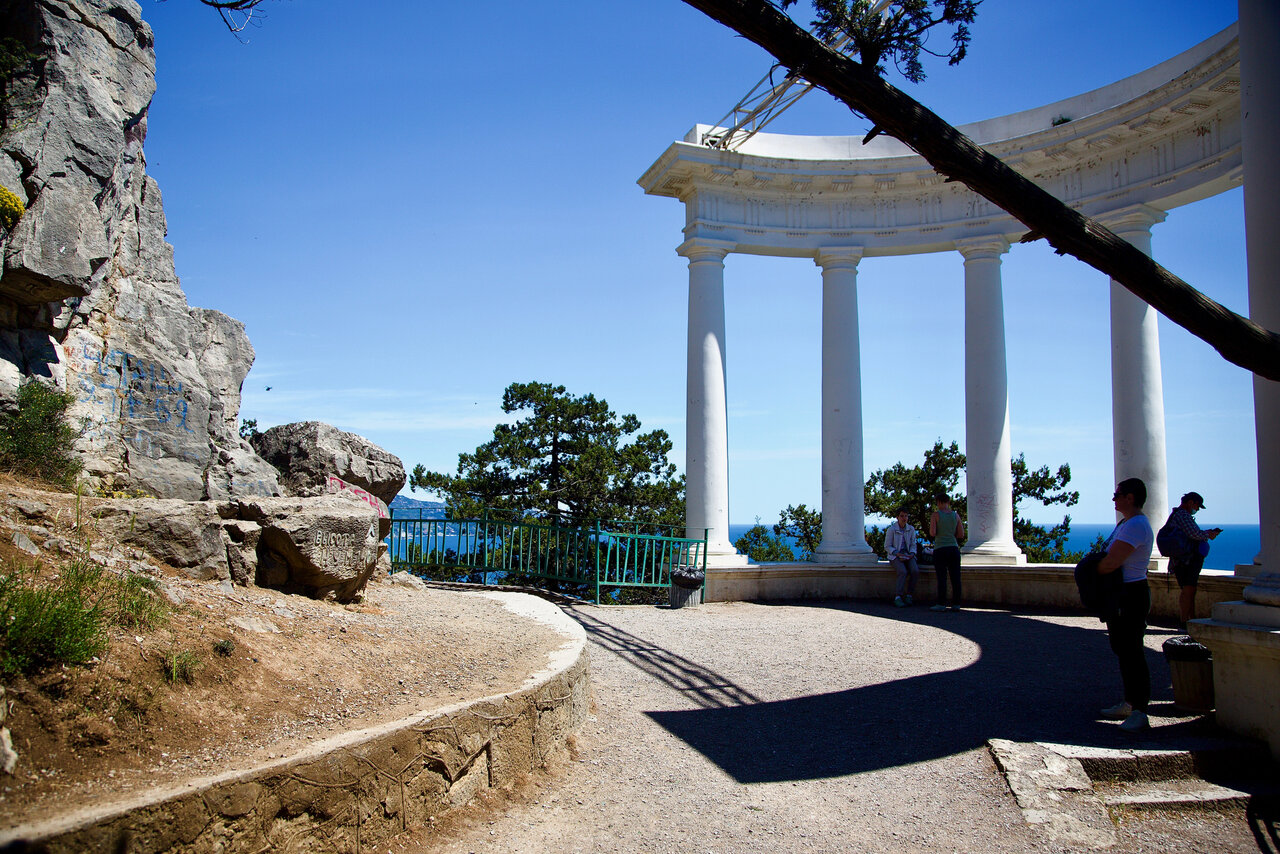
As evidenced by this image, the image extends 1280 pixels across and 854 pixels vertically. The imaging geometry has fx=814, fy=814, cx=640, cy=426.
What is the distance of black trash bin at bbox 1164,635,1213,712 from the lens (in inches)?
385

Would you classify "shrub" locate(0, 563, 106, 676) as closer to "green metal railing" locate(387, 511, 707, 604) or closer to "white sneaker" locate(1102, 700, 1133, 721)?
"white sneaker" locate(1102, 700, 1133, 721)

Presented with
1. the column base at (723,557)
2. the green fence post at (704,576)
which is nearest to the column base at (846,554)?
the column base at (723,557)

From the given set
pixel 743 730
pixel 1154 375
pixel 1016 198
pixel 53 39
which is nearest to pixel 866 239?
pixel 1154 375

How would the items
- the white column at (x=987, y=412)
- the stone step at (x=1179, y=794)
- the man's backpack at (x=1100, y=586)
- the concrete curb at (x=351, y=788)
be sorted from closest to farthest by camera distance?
the concrete curb at (x=351, y=788) → the stone step at (x=1179, y=794) → the man's backpack at (x=1100, y=586) → the white column at (x=987, y=412)

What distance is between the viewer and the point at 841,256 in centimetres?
2456

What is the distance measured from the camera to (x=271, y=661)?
7172 mm

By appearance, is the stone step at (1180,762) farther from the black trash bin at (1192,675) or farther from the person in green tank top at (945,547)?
the person in green tank top at (945,547)

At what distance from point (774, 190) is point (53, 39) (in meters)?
17.9

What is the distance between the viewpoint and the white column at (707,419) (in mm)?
22625

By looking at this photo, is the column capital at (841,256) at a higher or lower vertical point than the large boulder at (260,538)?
higher

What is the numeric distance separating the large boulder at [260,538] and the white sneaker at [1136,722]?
30.2 feet

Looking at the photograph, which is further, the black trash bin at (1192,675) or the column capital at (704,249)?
the column capital at (704,249)

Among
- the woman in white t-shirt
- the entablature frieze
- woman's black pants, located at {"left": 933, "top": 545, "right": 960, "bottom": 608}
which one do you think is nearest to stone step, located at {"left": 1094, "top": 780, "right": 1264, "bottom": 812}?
the woman in white t-shirt

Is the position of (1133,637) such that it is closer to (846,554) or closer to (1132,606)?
(1132,606)
